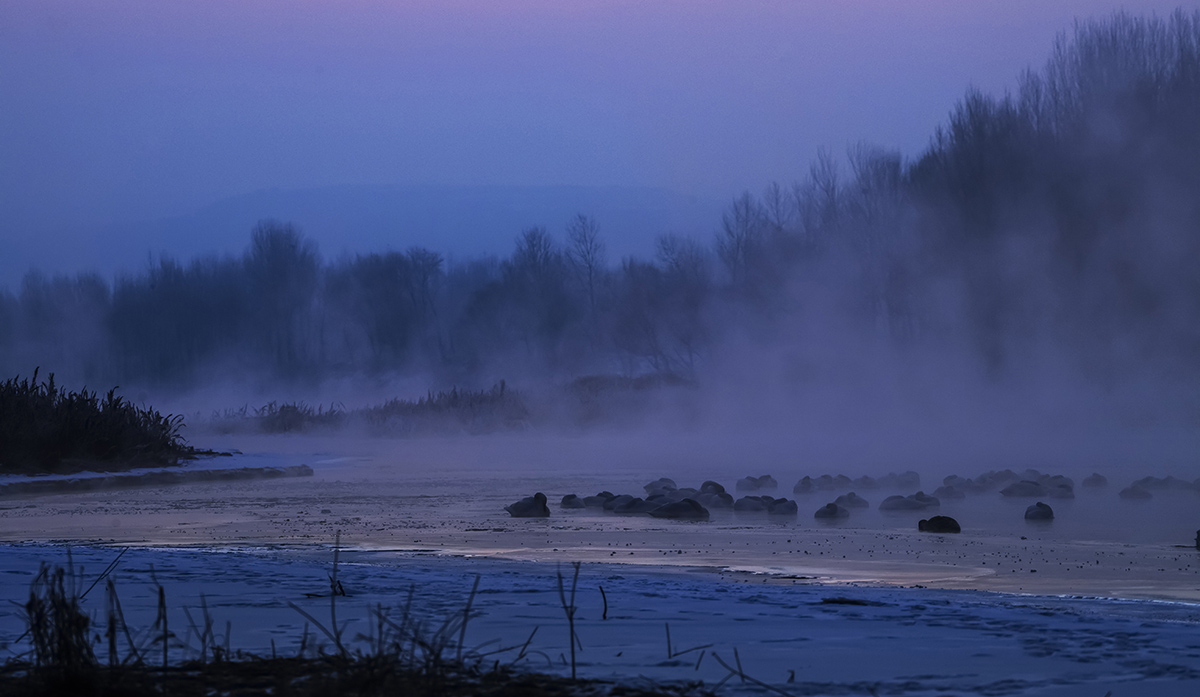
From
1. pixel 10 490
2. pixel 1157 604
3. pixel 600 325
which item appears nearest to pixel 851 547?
pixel 1157 604

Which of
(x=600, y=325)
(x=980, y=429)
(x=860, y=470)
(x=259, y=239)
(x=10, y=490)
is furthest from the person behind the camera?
(x=259, y=239)

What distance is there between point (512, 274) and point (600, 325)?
749 cm

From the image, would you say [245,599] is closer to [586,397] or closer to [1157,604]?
[1157,604]

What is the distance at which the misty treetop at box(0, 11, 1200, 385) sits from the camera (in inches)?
1224

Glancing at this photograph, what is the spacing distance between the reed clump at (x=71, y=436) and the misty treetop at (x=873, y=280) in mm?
23801

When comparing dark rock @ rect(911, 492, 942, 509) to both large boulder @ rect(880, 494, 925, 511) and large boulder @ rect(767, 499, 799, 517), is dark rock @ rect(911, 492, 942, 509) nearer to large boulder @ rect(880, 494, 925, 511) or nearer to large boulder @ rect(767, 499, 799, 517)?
large boulder @ rect(880, 494, 925, 511)

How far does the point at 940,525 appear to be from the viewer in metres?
7.89

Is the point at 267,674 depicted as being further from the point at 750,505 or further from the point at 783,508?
the point at 750,505

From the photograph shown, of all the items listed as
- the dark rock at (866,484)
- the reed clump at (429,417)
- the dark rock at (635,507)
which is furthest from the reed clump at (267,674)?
the reed clump at (429,417)

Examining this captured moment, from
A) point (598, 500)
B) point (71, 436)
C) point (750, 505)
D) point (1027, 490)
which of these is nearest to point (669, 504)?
point (750, 505)

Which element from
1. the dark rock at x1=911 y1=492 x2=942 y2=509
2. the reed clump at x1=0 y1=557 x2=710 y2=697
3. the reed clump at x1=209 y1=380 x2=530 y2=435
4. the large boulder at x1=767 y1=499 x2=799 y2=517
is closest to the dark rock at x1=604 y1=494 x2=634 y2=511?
the large boulder at x1=767 y1=499 x2=799 y2=517

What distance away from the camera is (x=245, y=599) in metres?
4.03

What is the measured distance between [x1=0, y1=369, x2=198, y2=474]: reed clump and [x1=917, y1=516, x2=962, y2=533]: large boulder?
11.1 meters

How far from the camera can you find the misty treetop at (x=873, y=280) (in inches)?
1224
